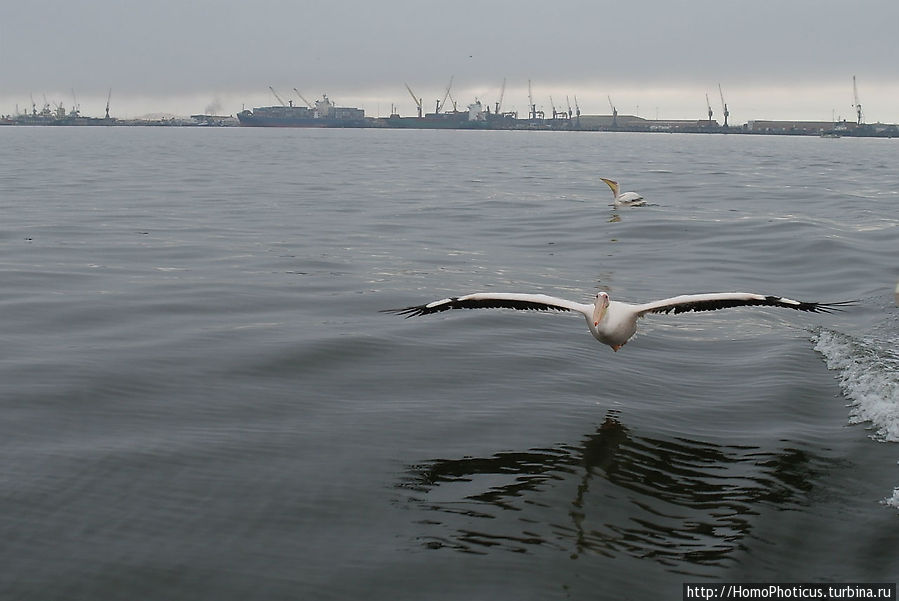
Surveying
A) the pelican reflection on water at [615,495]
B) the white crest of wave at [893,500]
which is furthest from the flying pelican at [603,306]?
the white crest of wave at [893,500]

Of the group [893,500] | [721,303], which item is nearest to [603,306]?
[721,303]

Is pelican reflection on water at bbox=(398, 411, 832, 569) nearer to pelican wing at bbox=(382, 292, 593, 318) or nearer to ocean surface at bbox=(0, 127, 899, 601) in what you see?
ocean surface at bbox=(0, 127, 899, 601)

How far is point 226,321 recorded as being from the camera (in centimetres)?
1413

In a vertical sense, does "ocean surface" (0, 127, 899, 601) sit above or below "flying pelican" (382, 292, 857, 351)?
below

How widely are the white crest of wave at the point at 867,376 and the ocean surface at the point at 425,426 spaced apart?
4cm

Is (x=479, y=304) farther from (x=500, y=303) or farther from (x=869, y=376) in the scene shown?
(x=869, y=376)

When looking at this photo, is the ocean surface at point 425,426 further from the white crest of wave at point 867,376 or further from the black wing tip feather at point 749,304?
the black wing tip feather at point 749,304

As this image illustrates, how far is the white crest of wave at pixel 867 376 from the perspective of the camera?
998 centimetres

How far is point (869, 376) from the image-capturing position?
11.4 meters

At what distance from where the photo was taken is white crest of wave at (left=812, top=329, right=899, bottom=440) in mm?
9984

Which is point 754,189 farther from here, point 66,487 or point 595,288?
point 66,487

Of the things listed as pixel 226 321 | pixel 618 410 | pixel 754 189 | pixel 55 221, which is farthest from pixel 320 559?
pixel 754 189

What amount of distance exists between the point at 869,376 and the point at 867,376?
0.03 meters

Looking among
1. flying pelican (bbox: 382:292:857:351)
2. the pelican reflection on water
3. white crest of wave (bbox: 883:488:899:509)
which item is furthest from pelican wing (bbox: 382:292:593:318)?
white crest of wave (bbox: 883:488:899:509)
